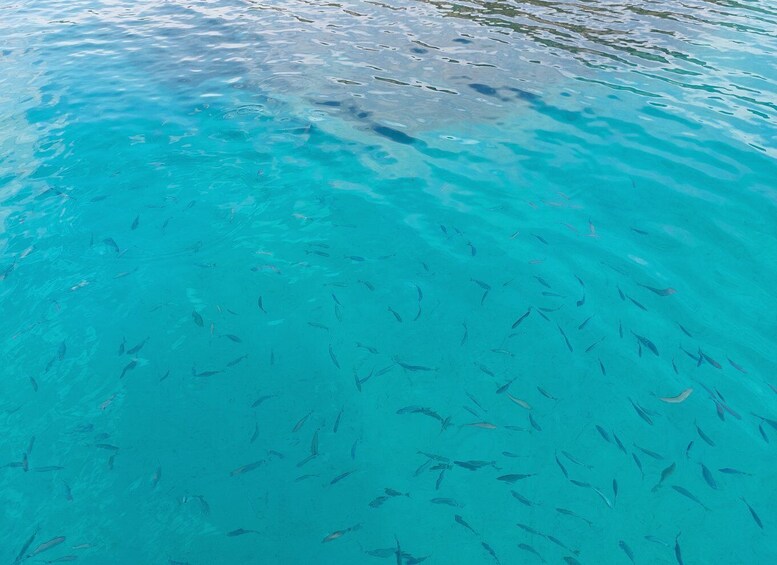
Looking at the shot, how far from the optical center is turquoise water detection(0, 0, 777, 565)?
16.3 ft

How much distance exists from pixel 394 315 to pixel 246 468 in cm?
260

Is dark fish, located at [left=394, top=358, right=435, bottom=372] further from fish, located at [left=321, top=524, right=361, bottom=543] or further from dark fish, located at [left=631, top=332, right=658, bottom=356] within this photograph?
dark fish, located at [left=631, top=332, right=658, bottom=356]

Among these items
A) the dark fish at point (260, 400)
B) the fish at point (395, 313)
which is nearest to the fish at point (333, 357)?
the dark fish at point (260, 400)

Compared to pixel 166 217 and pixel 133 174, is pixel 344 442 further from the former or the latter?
pixel 133 174

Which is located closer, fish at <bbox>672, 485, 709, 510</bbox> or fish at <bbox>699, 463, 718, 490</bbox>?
fish at <bbox>672, 485, 709, 510</bbox>

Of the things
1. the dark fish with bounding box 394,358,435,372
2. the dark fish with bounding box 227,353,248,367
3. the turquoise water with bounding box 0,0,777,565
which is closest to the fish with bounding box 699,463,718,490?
the turquoise water with bounding box 0,0,777,565

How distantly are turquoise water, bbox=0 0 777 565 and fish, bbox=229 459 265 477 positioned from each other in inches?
2.1

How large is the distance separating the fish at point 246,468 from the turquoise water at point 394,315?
54mm

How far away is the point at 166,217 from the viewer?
336 inches

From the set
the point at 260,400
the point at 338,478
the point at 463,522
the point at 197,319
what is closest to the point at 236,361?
the point at 260,400

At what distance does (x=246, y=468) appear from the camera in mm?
5324

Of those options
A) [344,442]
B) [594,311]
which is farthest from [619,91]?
[344,442]

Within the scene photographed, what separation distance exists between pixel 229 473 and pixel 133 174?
253 inches

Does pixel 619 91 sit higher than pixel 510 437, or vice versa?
pixel 619 91
